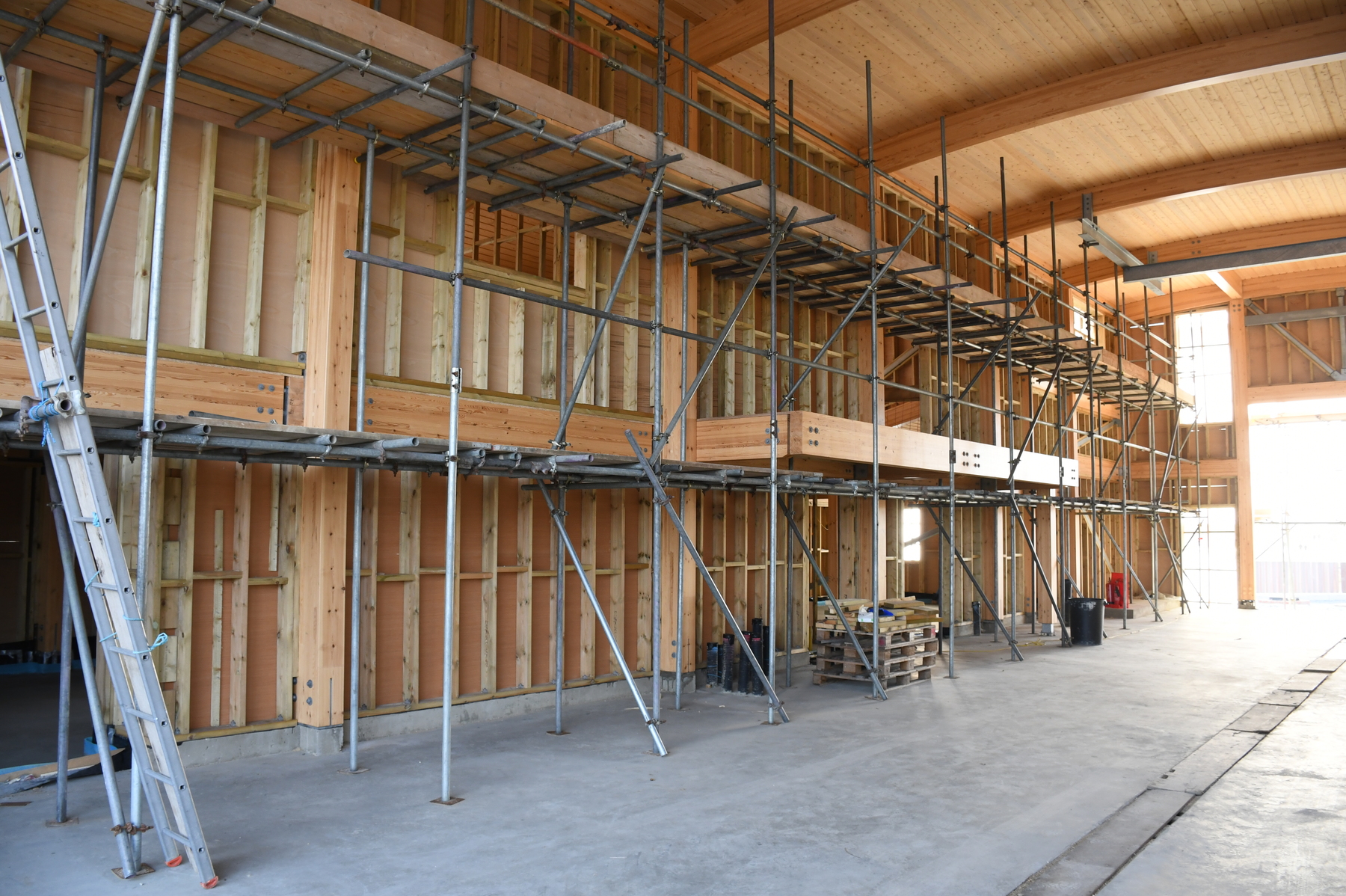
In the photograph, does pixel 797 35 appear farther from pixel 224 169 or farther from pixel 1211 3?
pixel 224 169

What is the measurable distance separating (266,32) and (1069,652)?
1452 centimetres

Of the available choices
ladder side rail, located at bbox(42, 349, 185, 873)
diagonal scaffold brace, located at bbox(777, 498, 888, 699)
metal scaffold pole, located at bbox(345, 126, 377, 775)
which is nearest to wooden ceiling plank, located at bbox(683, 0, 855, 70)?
metal scaffold pole, located at bbox(345, 126, 377, 775)

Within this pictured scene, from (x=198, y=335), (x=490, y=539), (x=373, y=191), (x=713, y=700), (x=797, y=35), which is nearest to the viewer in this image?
(x=198, y=335)

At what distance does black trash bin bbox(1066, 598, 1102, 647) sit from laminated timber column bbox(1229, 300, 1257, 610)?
959 centimetres

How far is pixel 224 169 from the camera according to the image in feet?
25.6

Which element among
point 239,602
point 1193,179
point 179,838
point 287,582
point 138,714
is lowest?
point 179,838

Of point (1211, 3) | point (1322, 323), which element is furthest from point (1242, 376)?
point (1211, 3)

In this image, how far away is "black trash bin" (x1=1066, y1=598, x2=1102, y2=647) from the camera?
54.3 ft

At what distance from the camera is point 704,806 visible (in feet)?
21.5

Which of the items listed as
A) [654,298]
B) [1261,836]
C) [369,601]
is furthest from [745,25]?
[1261,836]

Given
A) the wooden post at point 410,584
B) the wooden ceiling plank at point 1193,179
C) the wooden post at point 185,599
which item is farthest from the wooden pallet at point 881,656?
the wooden ceiling plank at point 1193,179

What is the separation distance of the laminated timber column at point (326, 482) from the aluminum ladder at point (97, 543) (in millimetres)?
2581

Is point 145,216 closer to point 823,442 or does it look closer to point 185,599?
point 185,599

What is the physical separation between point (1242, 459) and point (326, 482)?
23923 mm
